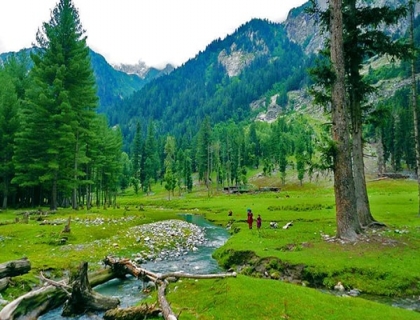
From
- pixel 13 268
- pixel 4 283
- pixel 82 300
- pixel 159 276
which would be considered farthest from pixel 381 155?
pixel 4 283

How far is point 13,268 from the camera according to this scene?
1282 centimetres

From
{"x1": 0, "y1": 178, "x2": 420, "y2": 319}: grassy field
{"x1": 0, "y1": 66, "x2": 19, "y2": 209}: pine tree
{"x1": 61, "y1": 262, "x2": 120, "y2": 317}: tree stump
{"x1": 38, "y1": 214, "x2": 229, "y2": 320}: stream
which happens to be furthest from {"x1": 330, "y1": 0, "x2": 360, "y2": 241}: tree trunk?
{"x1": 0, "y1": 66, "x2": 19, "y2": 209}: pine tree

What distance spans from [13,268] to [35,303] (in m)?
3.70

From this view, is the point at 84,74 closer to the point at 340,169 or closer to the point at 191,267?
the point at 191,267

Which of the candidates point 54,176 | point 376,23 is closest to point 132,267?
point 376,23

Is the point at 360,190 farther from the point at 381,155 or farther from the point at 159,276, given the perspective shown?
the point at 381,155

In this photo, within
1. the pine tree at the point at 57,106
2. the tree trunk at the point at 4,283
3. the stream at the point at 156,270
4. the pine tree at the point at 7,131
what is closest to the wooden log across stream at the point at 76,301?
the stream at the point at 156,270

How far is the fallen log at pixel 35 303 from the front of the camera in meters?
8.66

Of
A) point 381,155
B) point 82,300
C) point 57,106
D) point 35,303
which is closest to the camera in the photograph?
point 35,303

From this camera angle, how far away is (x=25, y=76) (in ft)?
188

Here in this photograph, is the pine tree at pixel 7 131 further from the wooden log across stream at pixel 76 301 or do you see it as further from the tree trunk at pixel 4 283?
the wooden log across stream at pixel 76 301

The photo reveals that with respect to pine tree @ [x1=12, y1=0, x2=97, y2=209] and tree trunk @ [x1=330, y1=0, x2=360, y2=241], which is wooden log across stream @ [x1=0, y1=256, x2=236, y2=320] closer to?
tree trunk @ [x1=330, y1=0, x2=360, y2=241]

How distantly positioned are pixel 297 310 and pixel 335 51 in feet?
52.1

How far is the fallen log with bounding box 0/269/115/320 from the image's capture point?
8.66m
